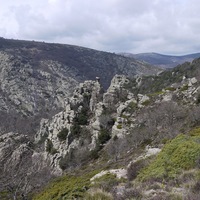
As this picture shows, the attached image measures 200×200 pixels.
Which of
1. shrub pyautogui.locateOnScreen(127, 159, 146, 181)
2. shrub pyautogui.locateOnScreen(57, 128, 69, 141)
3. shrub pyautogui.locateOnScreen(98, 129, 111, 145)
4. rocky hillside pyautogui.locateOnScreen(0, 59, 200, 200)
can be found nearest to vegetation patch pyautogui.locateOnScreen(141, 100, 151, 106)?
rocky hillside pyautogui.locateOnScreen(0, 59, 200, 200)

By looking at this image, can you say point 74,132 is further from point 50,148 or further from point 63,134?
point 50,148

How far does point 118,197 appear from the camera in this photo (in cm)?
941

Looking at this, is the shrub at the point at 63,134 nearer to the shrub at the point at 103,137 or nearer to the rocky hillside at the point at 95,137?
the rocky hillside at the point at 95,137

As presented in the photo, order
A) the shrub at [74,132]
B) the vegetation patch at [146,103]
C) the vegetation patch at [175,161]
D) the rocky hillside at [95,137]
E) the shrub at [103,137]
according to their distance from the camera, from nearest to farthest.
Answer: the vegetation patch at [175,161], the rocky hillside at [95,137], the shrub at [103,137], the vegetation patch at [146,103], the shrub at [74,132]

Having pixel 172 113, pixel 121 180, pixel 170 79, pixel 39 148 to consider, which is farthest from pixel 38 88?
Result: pixel 121 180

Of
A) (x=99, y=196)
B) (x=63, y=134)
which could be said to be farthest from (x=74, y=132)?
(x=99, y=196)

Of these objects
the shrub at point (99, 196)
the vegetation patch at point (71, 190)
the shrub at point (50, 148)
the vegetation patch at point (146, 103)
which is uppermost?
the vegetation patch at point (146, 103)

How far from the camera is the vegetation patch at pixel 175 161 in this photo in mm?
12052

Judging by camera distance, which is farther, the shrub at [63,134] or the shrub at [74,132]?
the shrub at [63,134]

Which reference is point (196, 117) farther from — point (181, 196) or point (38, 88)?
point (38, 88)

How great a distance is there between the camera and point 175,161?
12797 millimetres

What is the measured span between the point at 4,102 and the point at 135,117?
127330 mm

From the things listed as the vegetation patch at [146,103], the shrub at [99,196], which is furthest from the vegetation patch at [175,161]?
the vegetation patch at [146,103]

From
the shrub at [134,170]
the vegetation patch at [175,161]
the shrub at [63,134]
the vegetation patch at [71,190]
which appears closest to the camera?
the vegetation patch at [71,190]
